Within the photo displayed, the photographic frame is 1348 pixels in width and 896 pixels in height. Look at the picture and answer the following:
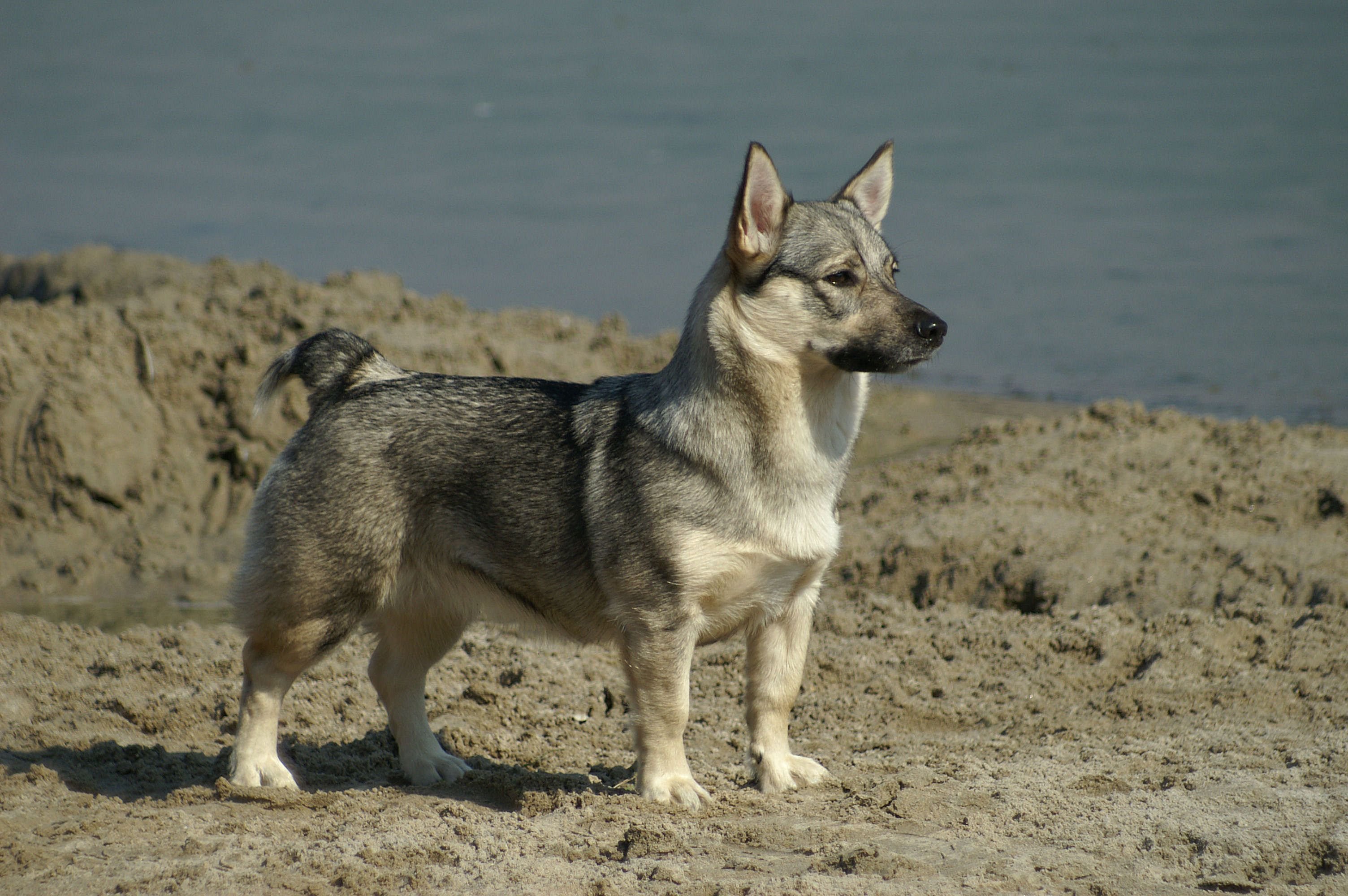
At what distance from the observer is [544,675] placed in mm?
6293

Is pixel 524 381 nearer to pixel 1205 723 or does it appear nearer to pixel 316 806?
pixel 316 806

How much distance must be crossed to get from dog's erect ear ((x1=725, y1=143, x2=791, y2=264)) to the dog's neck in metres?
0.14

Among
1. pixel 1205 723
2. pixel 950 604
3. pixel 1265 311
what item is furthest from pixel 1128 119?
pixel 1205 723

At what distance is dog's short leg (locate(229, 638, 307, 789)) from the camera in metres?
4.95

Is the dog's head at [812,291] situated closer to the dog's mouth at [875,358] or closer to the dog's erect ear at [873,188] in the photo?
the dog's mouth at [875,358]

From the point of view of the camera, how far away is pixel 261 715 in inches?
197

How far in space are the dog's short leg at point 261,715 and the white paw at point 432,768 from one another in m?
0.46

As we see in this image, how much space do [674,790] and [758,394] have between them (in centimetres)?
151

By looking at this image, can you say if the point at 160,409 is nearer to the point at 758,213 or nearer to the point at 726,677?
the point at 726,677

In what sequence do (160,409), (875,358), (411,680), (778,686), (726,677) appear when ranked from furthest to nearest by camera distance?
(160,409), (726,677), (411,680), (778,686), (875,358)

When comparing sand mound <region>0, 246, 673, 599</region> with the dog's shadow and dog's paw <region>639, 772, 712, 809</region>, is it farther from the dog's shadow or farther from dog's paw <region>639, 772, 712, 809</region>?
dog's paw <region>639, 772, 712, 809</region>

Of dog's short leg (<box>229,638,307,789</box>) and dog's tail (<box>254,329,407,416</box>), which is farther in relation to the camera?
dog's tail (<box>254,329,407,416</box>)

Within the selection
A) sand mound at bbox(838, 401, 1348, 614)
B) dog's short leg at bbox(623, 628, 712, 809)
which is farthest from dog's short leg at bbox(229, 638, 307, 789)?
sand mound at bbox(838, 401, 1348, 614)

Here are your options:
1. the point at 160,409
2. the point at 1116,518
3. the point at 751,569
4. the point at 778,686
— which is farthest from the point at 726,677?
the point at 160,409
